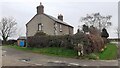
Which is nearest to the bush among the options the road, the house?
the road

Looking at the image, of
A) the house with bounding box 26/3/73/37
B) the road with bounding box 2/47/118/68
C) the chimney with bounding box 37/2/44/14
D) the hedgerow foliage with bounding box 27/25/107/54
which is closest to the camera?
the road with bounding box 2/47/118/68

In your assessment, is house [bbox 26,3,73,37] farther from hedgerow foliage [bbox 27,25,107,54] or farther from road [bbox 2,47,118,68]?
road [bbox 2,47,118,68]

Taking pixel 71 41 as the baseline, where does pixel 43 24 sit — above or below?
above

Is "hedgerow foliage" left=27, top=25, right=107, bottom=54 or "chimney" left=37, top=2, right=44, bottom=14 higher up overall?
"chimney" left=37, top=2, right=44, bottom=14

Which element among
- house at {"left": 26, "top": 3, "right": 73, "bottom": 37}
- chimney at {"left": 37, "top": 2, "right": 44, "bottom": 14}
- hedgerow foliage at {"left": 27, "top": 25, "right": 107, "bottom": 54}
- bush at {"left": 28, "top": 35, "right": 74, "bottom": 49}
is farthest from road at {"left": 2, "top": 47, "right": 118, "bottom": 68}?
chimney at {"left": 37, "top": 2, "right": 44, "bottom": 14}

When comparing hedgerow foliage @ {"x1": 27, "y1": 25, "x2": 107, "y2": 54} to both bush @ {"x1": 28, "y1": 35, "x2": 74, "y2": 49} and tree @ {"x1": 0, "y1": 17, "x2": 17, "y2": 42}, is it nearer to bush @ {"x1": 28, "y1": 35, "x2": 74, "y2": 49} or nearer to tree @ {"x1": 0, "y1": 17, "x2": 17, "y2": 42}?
bush @ {"x1": 28, "y1": 35, "x2": 74, "y2": 49}

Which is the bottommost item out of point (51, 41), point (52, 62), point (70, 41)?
point (52, 62)

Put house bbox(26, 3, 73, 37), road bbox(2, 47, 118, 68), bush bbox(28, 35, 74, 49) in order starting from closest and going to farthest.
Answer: road bbox(2, 47, 118, 68)
bush bbox(28, 35, 74, 49)
house bbox(26, 3, 73, 37)

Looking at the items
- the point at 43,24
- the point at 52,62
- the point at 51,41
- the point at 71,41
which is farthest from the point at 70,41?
the point at 43,24

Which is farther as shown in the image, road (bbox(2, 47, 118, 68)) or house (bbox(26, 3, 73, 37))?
house (bbox(26, 3, 73, 37))

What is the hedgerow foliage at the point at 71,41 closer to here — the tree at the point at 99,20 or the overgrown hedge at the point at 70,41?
the overgrown hedge at the point at 70,41

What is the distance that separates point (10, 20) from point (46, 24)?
36.2 meters

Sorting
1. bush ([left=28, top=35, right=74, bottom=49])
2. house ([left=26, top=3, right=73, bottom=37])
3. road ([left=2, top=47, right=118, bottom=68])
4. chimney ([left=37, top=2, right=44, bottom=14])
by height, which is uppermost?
chimney ([left=37, top=2, right=44, bottom=14])

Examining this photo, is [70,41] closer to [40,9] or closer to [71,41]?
[71,41]
